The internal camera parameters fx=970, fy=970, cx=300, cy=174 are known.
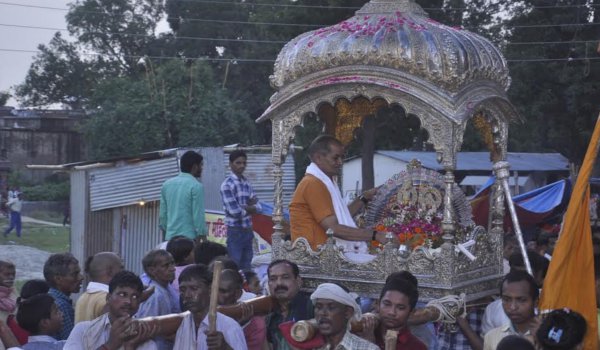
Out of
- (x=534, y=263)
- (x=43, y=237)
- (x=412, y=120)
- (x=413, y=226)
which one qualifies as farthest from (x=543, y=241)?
(x=43, y=237)

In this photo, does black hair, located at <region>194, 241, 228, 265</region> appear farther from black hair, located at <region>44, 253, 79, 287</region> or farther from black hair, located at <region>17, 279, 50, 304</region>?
black hair, located at <region>17, 279, 50, 304</region>

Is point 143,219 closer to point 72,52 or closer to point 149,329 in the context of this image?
point 149,329

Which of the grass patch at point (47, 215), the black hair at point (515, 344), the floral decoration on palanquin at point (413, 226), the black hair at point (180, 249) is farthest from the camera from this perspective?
the grass patch at point (47, 215)

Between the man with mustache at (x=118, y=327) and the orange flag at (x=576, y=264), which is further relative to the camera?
the orange flag at (x=576, y=264)

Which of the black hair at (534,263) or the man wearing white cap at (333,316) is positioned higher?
the black hair at (534,263)

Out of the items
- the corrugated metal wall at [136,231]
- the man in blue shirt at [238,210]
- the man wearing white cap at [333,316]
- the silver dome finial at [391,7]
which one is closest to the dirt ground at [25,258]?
the corrugated metal wall at [136,231]

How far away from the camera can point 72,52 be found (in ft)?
161

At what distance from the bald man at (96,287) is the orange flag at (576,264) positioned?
300cm

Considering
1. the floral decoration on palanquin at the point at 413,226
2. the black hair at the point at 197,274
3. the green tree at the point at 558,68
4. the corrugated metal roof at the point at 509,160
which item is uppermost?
the green tree at the point at 558,68

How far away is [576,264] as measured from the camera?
20.7 feet

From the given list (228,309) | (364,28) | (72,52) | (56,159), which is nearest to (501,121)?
(364,28)

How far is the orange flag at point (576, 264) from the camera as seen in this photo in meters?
6.18

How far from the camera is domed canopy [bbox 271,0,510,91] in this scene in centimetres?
800

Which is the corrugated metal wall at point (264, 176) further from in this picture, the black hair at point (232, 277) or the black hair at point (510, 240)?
the black hair at point (232, 277)
